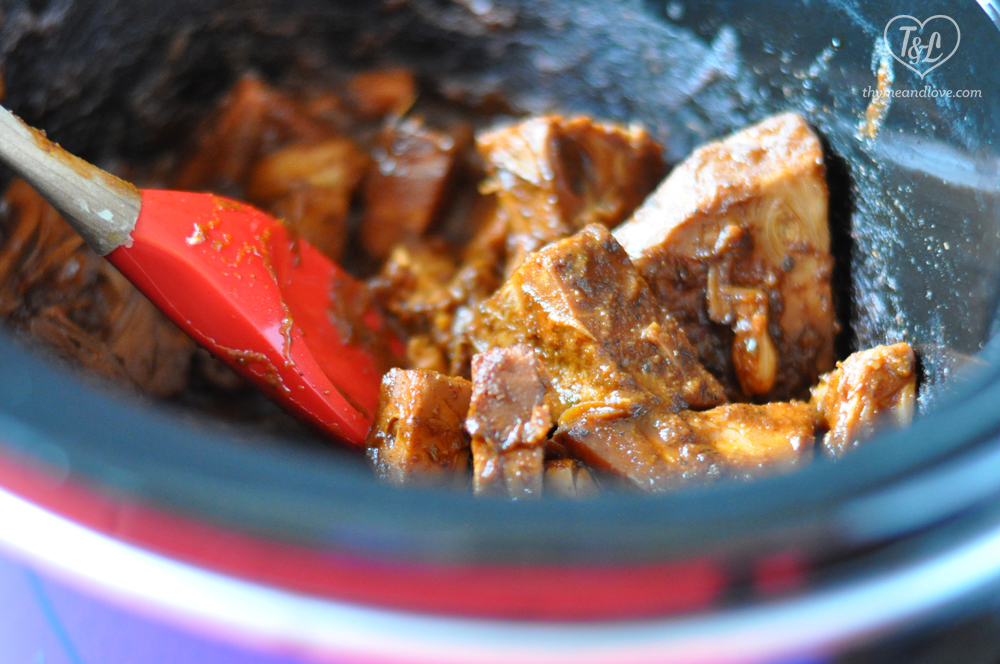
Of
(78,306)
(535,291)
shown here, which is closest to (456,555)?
(535,291)

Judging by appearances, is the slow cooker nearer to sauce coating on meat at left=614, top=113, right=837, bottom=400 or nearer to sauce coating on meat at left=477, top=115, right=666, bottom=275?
sauce coating on meat at left=614, top=113, right=837, bottom=400

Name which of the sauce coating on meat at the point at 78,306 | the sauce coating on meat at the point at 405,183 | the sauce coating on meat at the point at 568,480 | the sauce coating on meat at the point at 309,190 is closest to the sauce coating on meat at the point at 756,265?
the sauce coating on meat at the point at 568,480

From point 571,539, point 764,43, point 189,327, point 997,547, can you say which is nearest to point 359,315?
point 189,327

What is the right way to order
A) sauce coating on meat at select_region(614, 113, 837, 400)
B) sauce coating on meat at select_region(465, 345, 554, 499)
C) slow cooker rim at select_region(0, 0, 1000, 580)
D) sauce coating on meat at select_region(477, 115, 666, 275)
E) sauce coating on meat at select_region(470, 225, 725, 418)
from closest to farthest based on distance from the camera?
slow cooker rim at select_region(0, 0, 1000, 580)
sauce coating on meat at select_region(465, 345, 554, 499)
sauce coating on meat at select_region(470, 225, 725, 418)
sauce coating on meat at select_region(614, 113, 837, 400)
sauce coating on meat at select_region(477, 115, 666, 275)

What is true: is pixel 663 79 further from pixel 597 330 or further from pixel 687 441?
pixel 687 441

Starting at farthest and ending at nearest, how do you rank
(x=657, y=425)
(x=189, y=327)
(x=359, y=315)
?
(x=359, y=315)
(x=189, y=327)
(x=657, y=425)

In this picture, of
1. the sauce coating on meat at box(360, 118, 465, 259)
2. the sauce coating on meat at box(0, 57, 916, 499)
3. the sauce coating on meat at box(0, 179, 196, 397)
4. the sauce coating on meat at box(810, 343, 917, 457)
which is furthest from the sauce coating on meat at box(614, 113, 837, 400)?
the sauce coating on meat at box(0, 179, 196, 397)

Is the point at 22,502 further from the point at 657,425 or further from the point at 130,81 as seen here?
the point at 130,81
